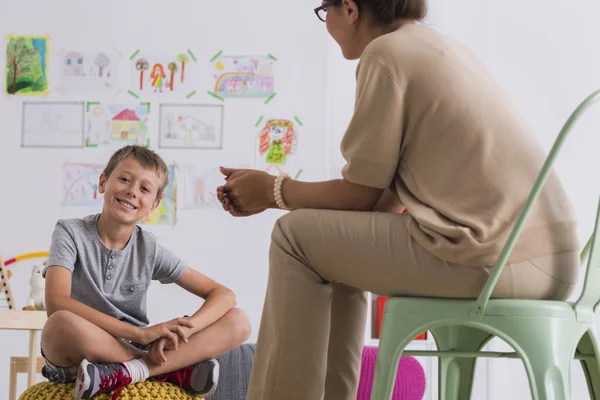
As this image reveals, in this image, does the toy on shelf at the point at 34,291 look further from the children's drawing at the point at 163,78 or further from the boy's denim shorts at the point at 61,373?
the children's drawing at the point at 163,78

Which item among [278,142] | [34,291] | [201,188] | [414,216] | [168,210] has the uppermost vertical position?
[278,142]

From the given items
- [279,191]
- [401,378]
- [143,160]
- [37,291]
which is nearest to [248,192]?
[279,191]

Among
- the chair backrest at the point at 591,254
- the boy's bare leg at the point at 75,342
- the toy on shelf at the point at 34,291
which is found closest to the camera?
the chair backrest at the point at 591,254

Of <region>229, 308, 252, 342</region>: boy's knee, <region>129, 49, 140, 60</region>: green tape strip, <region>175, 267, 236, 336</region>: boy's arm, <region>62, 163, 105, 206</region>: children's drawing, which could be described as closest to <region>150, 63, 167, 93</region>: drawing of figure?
<region>129, 49, 140, 60</region>: green tape strip

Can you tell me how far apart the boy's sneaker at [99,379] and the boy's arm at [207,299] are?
21 centimetres

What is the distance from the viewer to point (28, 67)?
3.77 metres

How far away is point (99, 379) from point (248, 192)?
484 mm

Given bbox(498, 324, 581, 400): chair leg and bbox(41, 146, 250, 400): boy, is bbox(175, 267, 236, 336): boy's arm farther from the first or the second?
bbox(498, 324, 581, 400): chair leg

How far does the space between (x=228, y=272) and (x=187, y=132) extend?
0.68m

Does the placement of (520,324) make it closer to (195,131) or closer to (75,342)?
(75,342)

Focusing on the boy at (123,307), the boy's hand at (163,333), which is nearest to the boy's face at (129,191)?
the boy at (123,307)

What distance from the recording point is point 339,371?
1346 millimetres

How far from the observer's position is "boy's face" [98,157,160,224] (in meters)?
1.90

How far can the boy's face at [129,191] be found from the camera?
6.22 feet
